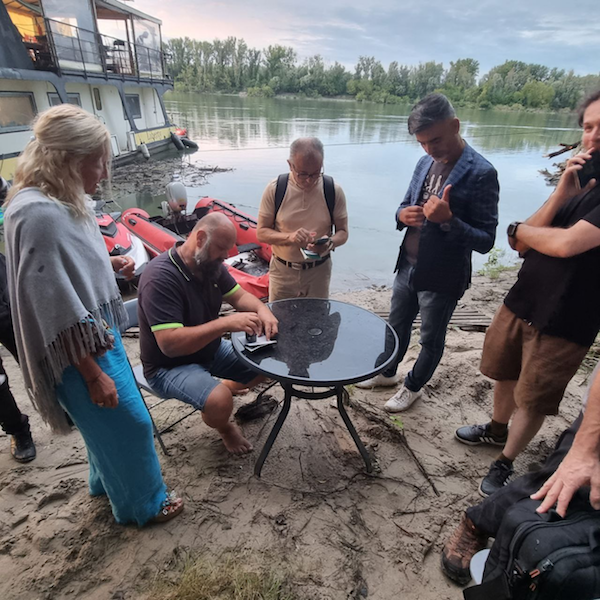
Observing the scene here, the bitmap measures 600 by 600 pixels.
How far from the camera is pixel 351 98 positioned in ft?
171

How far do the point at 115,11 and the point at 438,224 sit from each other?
16.9m

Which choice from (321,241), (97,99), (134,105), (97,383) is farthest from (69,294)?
(134,105)

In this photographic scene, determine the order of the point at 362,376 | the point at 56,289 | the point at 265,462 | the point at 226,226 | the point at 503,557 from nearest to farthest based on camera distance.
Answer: the point at 503,557
the point at 56,289
the point at 362,376
the point at 226,226
the point at 265,462

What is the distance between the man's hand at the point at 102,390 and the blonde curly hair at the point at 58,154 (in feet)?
1.97

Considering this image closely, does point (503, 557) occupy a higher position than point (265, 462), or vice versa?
point (503, 557)

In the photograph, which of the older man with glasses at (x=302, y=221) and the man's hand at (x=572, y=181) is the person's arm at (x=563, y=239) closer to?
the man's hand at (x=572, y=181)

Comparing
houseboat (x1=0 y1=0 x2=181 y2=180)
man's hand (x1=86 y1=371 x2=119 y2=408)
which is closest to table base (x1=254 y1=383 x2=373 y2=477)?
man's hand (x1=86 y1=371 x2=119 y2=408)

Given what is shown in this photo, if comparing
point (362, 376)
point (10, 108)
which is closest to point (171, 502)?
point (362, 376)

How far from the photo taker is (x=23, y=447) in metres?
2.13

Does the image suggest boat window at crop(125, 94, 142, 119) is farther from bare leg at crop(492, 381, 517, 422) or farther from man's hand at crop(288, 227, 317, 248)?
bare leg at crop(492, 381, 517, 422)

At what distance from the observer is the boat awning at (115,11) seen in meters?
12.6

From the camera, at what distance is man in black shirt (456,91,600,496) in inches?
59.1

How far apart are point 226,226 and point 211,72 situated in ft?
214

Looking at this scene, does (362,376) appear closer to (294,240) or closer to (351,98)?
(294,240)
